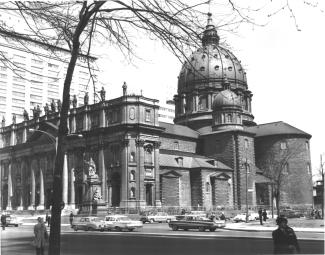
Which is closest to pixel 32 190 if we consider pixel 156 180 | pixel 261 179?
pixel 156 180

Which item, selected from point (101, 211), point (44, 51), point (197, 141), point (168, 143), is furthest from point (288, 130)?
point (44, 51)

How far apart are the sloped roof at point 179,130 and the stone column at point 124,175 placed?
473 inches

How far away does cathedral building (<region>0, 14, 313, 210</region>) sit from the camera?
78000mm

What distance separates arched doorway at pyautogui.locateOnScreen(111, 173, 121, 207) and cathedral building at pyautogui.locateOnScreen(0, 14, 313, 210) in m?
0.16

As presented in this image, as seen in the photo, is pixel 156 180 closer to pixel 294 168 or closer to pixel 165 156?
pixel 165 156

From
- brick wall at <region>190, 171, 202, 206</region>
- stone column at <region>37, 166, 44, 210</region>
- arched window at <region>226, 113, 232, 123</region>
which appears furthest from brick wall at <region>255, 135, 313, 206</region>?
stone column at <region>37, 166, 44, 210</region>

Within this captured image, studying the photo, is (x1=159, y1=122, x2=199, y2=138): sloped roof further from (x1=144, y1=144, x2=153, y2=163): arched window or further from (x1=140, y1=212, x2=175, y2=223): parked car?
(x1=140, y1=212, x2=175, y2=223): parked car

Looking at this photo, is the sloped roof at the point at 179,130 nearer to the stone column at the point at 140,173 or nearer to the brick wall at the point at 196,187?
the brick wall at the point at 196,187

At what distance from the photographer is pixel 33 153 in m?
94.0

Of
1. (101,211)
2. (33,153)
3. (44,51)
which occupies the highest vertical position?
(33,153)

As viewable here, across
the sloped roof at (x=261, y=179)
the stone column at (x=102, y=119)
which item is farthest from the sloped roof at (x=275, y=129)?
the stone column at (x=102, y=119)

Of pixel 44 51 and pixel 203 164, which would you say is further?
pixel 203 164

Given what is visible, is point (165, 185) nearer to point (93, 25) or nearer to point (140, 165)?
point (140, 165)

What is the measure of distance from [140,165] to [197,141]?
19611mm
